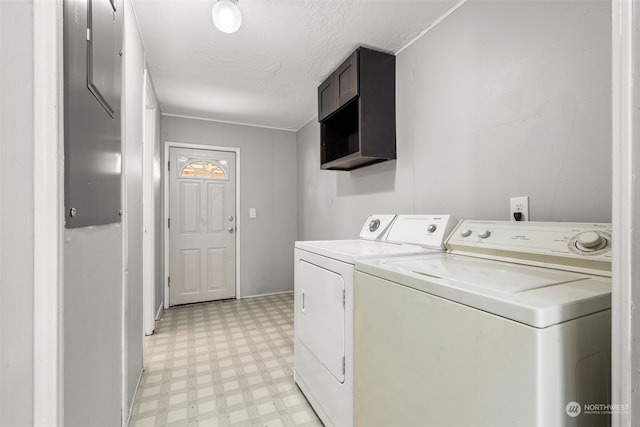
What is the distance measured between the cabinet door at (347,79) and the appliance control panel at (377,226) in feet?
2.86

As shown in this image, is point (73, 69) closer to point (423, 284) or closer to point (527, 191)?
point (423, 284)

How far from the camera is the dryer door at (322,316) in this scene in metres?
1.31

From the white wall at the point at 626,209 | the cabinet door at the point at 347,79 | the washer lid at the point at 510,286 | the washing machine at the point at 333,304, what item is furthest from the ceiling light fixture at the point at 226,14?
the white wall at the point at 626,209

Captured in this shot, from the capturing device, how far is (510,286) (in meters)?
0.76

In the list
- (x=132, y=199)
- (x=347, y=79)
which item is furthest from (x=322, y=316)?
(x=347, y=79)

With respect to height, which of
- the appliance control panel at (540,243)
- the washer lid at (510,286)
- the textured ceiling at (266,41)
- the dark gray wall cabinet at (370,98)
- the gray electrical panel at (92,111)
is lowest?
the washer lid at (510,286)

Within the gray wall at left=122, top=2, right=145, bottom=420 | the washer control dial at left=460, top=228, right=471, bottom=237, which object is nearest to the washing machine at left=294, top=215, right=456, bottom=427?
the washer control dial at left=460, top=228, right=471, bottom=237

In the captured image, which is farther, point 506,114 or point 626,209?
point 506,114

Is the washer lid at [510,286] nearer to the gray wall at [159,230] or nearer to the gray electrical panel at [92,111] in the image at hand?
the gray electrical panel at [92,111]

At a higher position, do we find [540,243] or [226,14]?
[226,14]

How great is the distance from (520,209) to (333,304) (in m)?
0.96

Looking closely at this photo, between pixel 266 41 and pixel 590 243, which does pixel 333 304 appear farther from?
pixel 266 41

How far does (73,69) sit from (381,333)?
118 centimetres
